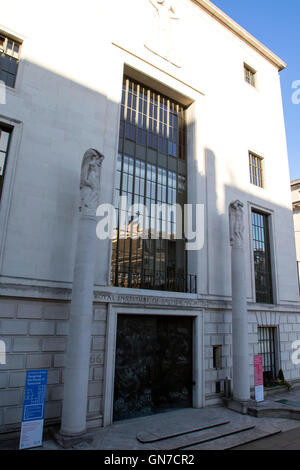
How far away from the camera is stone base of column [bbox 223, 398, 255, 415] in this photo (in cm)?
1306


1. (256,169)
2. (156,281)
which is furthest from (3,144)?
(256,169)

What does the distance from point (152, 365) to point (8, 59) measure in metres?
13.4

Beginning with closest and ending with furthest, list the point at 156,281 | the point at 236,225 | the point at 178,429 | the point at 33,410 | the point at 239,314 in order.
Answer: the point at 33,410
the point at 178,429
the point at 156,281
the point at 239,314
the point at 236,225

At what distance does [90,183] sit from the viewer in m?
11.0

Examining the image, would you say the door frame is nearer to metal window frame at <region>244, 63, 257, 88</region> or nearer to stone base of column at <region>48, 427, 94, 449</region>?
stone base of column at <region>48, 427, 94, 449</region>

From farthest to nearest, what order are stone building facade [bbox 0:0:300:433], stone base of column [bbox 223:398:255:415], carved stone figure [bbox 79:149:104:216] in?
stone base of column [bbox 223:398:255:415], carved stone figure [bbox 79:149:104:216], stone building facade [bbox 0:0:300:433]

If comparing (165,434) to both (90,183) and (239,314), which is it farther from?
(90,183)

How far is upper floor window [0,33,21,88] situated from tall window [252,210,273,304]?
14.7 meters

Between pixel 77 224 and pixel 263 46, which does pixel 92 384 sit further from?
pixel 263 46

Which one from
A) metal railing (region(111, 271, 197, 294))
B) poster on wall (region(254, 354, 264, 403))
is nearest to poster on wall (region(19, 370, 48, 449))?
Answer: metal railing (region(111, 271, 197, 294))

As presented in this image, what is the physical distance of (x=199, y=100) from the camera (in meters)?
17.6

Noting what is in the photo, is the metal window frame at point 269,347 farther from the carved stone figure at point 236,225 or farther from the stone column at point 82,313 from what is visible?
the stone column at point 82,313

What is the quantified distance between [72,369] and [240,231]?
9930mm

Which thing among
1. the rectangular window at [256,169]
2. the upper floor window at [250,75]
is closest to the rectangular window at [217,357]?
the rectangular window at [256,169]
